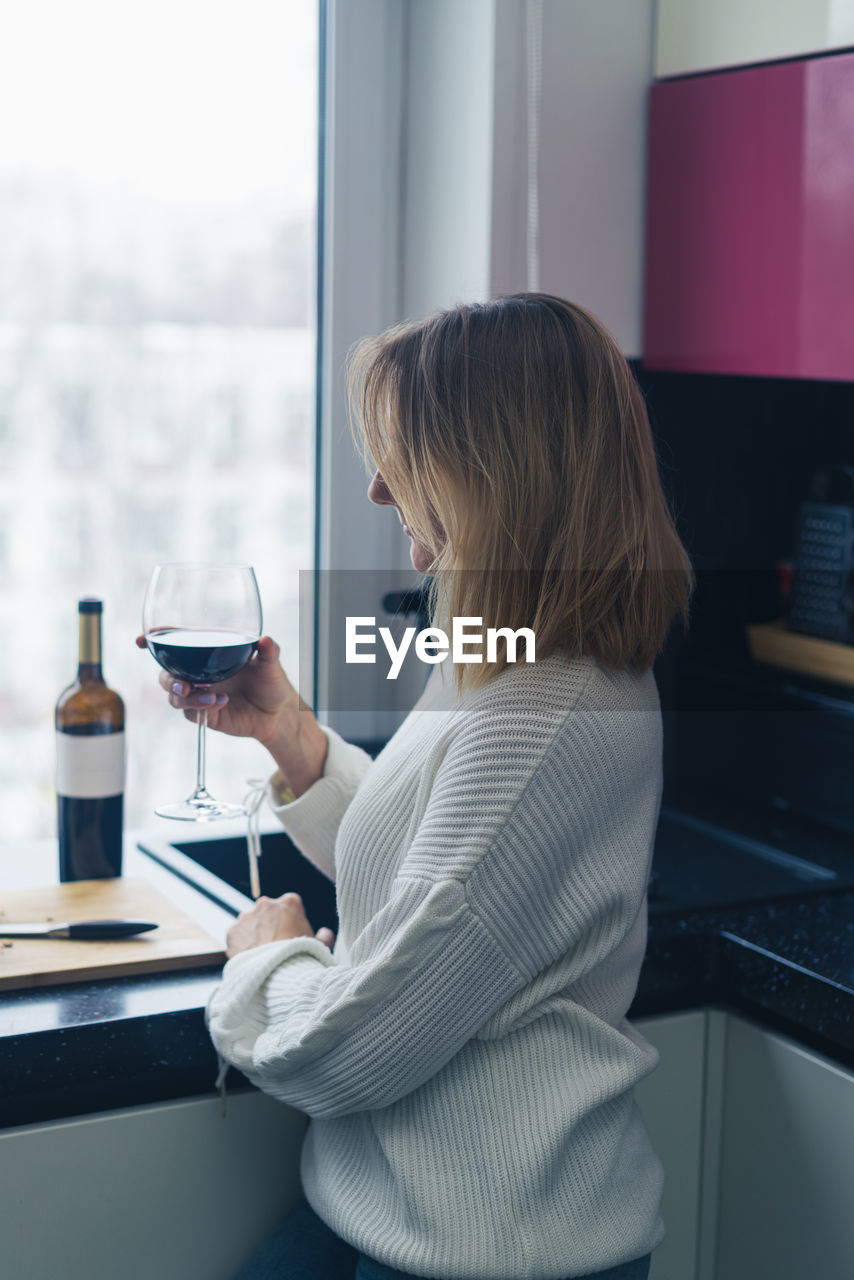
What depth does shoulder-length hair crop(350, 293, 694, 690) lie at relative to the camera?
3.32ft

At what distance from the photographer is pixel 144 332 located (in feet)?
5.92

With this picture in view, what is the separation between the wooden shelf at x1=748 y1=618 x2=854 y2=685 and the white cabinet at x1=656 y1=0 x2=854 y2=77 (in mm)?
727

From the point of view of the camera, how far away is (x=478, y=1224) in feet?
3.28

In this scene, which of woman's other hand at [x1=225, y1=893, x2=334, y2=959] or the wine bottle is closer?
woman's other hand at [x1=225, y1=893, x2=334, y2=959]

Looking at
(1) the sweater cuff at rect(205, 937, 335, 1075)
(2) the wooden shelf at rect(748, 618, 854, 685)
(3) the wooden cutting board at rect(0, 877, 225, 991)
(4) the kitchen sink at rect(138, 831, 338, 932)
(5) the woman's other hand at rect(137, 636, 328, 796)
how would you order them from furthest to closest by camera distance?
(2) the wooden shelf at rect(748, 618, 854, 685)
(4) the kitchen sink at rect(138, 831, 338, 932)
(5) the woman's other hand at rect(137, 636, 328, 796)
(3) the wooden cutting board at rect(0, 877, 225, 991)
(1) the sweater cuff at rect(205, 937, 335, 1075)

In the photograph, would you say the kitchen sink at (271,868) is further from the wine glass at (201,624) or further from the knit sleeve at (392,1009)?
the knit sleeve at (392,1009)

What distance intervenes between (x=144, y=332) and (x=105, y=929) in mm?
883

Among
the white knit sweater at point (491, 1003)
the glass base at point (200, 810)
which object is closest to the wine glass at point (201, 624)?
the glass base at point (200, 810)

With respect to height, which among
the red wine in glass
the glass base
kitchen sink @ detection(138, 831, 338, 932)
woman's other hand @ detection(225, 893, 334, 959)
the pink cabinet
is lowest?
kitchen sink @ detection(138, 831, 338, 932)

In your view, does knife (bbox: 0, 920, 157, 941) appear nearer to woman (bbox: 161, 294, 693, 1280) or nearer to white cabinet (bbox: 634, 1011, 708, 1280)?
woman (bbox: 161, 294, 693, 1280)

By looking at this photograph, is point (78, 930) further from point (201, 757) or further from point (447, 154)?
point (447, 154)

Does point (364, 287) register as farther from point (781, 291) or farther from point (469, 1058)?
point (469, 1058)

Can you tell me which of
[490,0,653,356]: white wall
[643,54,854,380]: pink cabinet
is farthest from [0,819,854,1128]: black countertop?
[490,0,653,356]: white wall

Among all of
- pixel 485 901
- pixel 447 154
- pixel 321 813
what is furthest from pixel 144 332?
pixel 485 901
